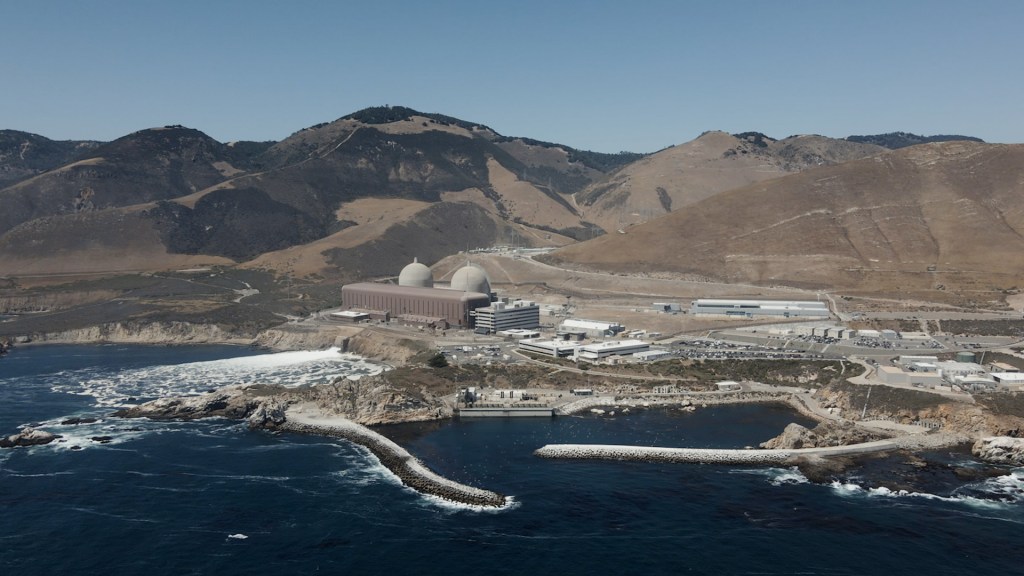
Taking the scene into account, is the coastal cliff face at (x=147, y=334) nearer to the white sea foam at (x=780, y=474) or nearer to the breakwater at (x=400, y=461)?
the breakwater at (x=400, y=461)

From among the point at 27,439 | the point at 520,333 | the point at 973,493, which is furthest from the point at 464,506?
the point at 520,333

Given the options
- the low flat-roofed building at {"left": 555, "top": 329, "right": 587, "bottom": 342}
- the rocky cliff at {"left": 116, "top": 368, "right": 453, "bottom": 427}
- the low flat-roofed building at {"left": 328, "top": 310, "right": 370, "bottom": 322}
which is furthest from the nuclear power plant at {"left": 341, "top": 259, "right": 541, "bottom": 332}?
the rocky cliff at {"left": 116, "top": 368, "right": 453, "bottom": 427}

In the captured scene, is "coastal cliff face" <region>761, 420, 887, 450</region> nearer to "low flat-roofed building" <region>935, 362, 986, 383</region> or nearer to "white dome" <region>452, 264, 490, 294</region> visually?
"low flat-roofed building" <region>935, 362, 986, 383</region>

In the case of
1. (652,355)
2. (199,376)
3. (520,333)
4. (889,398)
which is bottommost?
(199,376)

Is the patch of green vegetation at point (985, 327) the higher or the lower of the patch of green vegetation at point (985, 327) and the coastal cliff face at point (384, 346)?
the higher

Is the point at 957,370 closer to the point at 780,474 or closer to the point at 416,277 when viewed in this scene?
the point at 780,474

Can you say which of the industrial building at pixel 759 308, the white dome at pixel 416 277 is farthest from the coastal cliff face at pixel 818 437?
the white dome at pixel 416 277
